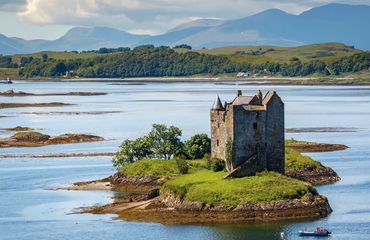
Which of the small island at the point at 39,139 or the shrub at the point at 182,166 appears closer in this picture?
the shrub at the point at 182,166

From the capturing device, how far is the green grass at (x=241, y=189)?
80.9 m

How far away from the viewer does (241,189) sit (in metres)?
82.1

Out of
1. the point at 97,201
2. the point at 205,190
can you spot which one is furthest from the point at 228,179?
the point at 97,201

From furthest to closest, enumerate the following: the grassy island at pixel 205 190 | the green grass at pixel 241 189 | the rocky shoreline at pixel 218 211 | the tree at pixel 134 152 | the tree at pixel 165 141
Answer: the tree at pixel 134 152 < the tree at pixel 165 141 < the green grass at pixel 241 189 < the grassy island at pixel 205 190 < the rocky shoreline at pixel 218 211

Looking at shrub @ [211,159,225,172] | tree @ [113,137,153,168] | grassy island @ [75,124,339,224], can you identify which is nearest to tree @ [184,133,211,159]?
grassy island @ [75,124,339,224]

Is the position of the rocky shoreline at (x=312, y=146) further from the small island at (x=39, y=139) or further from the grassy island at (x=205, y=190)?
the small island at (x=39, y=139)

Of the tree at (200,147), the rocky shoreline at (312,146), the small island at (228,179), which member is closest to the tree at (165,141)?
the small island at (228,179)

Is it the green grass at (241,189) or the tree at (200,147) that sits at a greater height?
the tree at (200,147)

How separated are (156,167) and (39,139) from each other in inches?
2202

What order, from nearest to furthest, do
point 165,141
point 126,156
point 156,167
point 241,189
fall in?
1. point 241,189
2. point 156,167
3. point 165,141
4. point 126,156

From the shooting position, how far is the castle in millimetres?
87188

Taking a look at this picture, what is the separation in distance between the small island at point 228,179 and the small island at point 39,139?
47300 mm

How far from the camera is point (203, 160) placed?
101m

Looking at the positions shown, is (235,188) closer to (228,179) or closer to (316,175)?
(228,179)
